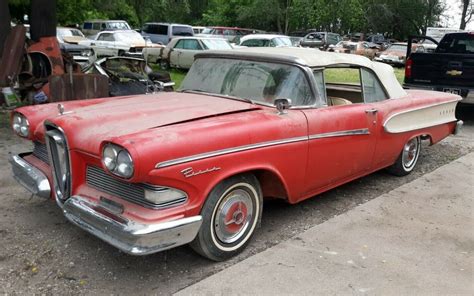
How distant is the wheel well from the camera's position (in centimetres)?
382

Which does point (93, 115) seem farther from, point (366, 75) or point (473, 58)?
point (473, 58)

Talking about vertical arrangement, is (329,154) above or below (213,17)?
below

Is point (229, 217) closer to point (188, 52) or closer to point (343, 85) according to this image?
point (343, 85)

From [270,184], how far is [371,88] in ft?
6.19

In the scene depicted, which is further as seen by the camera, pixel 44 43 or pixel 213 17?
pixel 213 17

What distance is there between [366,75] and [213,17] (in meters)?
45.7

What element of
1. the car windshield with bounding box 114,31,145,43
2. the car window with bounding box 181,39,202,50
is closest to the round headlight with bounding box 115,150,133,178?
the car window with bounding box 181,39,202,50

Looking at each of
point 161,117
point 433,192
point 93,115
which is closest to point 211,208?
point 161,117

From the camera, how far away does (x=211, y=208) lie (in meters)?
3.36

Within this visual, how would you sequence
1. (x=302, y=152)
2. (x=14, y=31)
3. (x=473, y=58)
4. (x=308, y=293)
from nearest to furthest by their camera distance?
1. (x=308, y=293)
2. (x=302, y=152)
3. (x=473, y=58)
4. (x=14, y=31)

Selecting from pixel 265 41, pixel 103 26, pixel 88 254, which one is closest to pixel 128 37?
pixel 265 41

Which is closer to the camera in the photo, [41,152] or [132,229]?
[132,229]

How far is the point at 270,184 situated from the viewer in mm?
3955

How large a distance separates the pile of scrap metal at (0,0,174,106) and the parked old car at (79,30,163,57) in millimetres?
9133
